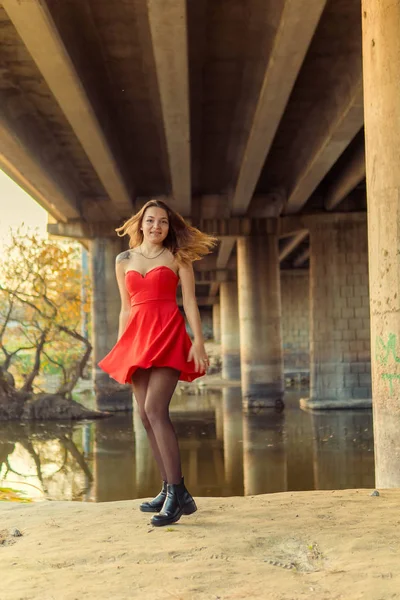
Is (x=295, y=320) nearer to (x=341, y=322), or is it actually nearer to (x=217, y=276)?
(x=217, y=276)

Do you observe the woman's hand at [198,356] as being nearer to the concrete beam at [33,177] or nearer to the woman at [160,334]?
the woman at [160,334]

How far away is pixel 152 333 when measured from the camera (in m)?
4.56

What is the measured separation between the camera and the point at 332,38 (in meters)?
11.5

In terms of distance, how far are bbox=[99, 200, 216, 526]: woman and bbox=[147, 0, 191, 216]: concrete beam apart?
5119 mm

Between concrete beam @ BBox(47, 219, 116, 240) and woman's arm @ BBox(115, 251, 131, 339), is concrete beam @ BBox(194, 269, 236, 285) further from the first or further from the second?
woman's arm @ BBox(115, 251, 131, 339)

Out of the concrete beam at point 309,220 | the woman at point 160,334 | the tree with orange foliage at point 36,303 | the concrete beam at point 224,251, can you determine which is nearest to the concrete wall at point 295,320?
the concrete beam at point 224,251

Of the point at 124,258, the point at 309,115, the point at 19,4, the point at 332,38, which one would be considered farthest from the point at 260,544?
the point at 309,115

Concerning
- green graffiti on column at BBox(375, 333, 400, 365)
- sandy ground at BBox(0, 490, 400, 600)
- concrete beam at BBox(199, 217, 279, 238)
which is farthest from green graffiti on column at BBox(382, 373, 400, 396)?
concrete beam at BBox(199, 217, 279, 238)

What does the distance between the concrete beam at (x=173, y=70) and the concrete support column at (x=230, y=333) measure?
2275cm

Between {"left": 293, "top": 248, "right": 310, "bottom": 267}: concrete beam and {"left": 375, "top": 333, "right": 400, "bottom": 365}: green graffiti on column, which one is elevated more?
{"left": 293, "top": 248, "right": 310, "bottom": 267}: concrete beam

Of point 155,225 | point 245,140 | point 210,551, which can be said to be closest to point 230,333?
point 245,140

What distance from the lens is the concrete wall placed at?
3678 cm

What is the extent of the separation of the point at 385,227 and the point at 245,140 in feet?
31.5

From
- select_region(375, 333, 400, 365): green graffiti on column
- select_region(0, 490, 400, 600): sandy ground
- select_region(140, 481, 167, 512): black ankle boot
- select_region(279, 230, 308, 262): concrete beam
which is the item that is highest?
select_region(279, 230, 308, 262): concrete beam
